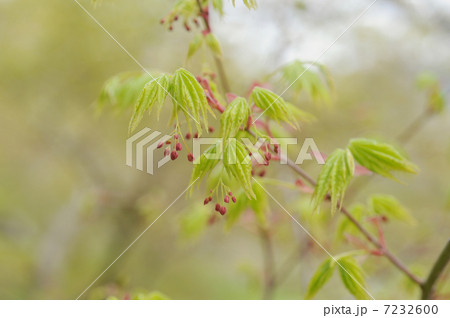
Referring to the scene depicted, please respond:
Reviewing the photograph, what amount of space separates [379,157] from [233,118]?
0.39 meters

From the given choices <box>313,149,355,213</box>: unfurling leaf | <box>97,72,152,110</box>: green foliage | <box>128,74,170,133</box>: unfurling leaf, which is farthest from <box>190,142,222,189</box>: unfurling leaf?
<box>97,72,152,110</box>: green foliage

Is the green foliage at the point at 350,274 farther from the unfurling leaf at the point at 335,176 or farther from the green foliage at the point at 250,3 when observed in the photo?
the green foliage at the point at 250,3

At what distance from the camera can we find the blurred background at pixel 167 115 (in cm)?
210

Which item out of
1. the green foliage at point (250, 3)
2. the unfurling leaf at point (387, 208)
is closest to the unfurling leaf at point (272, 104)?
the green foliage at point (250, 3)

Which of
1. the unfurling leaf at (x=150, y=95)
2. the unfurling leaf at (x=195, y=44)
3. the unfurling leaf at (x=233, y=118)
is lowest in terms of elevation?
the unfurling leaf at (x=233, y=118)

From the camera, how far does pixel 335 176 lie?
2.76 feet

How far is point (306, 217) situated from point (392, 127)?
289 cm

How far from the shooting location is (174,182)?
4891mm

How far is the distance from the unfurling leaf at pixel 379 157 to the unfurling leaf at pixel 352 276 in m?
0.23

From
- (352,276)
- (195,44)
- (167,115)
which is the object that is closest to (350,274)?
(352,276)

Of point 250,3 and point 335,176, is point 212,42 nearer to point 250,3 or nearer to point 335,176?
point 250,3
